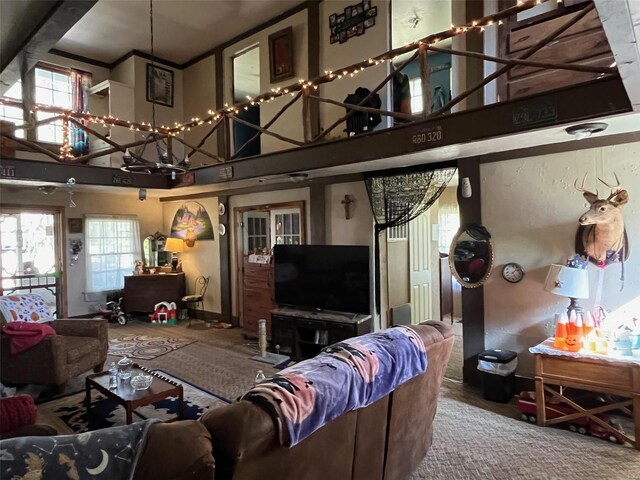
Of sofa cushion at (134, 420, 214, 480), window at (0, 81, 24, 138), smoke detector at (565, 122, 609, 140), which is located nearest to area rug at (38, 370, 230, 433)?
sofa cushion at (134, 420, 214, 480)

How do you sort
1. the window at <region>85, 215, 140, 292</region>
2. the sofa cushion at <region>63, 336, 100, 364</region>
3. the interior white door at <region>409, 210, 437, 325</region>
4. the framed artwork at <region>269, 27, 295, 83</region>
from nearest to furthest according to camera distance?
the sofa cushion at <region>63, 336, 100, 364</region>
the interior white door at <region>409, 210, 437, 325</region>
the framed artwork at <region>269, 27, 295, 83</region>
the window at <region>85, 215, 140, 292</region>

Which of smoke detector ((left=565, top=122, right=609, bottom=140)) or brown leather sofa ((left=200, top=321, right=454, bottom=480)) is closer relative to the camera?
brown leather sofa ((left=200, top=321, right=454, bottom=480))

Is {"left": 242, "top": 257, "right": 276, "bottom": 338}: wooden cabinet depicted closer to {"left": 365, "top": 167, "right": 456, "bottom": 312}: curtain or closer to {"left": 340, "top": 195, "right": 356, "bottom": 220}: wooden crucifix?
{"left": 340, "top": 195, "right": 356, "bottom": 220}: wooden crucifix

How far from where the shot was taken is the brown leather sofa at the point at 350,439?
Answer: 4.50ft

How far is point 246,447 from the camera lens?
4.47 feet

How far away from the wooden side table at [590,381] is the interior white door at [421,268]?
238cm

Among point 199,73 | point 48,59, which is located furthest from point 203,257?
point 48,59

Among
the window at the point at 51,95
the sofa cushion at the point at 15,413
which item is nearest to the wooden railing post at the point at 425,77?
the sofa cushion at the point at 15,413

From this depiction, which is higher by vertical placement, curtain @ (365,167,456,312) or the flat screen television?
curtain @ (365,167,456,312)

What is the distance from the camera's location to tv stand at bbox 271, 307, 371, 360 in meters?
4.61

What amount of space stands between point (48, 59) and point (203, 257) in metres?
4.36

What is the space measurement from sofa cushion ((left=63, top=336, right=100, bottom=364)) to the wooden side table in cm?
424

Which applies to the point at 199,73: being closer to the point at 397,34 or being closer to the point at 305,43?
the point at 305,43

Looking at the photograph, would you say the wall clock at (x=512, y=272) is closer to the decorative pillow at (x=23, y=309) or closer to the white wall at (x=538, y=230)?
the white wall at (x=538, y=230)
